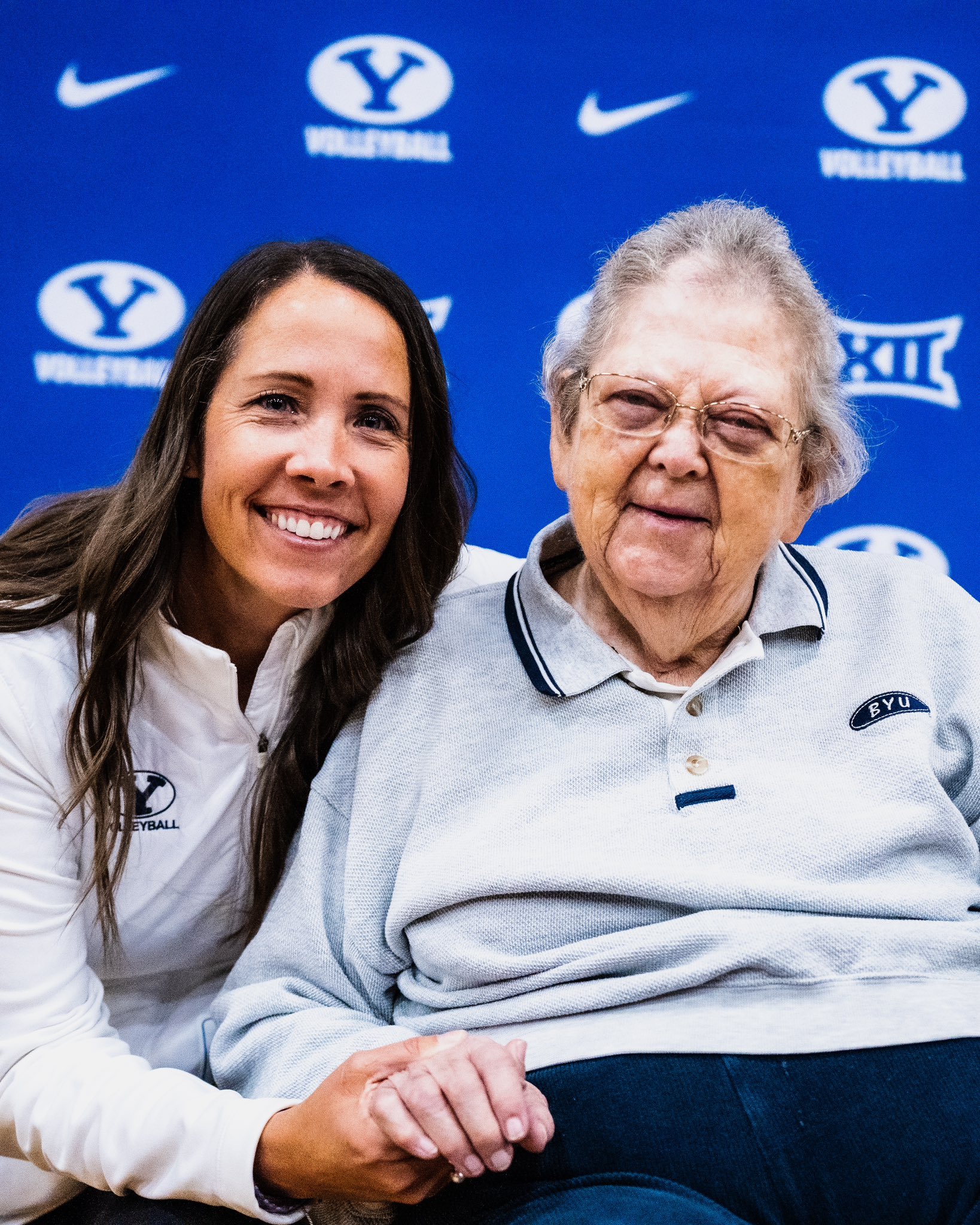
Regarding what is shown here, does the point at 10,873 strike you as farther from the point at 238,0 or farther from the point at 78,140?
the point at 238,0

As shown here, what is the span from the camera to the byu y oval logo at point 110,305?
227 centimetres

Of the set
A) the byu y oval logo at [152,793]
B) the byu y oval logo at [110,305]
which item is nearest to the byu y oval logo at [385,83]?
the byu y oval logo at [110,305]

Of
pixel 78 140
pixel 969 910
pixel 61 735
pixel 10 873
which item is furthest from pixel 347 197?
pixel 969 910

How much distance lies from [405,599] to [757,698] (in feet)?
1.49

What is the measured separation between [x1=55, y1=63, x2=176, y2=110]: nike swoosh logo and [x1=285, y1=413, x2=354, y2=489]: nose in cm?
125

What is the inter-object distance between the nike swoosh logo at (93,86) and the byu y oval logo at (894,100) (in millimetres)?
1287

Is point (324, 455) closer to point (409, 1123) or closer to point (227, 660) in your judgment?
point (227, 660)

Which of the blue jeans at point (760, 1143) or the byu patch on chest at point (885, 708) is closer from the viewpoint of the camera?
the blue jeans at point (760, 1143)

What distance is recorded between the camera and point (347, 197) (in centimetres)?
231

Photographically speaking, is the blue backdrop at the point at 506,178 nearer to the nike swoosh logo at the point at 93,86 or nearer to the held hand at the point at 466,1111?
the nike swoosh logo at the point at 93,86

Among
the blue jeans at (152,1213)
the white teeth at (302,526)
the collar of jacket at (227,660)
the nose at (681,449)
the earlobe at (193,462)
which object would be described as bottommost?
the blue jeans at (152,1213)

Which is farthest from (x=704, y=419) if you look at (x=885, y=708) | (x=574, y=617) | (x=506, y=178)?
(x=506, y=178)

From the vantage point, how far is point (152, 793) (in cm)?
144

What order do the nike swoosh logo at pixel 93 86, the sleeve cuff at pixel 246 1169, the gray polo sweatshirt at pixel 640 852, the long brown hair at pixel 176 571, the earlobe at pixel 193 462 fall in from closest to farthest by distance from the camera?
the sleeve cuff at pixel 246 1169, the gray polo sweatshirt at pixel 640 852, the long brown hair at pixel 176 571, the earlobe at pixel 193 462, the nike swoosh logo at pixel 93 86
